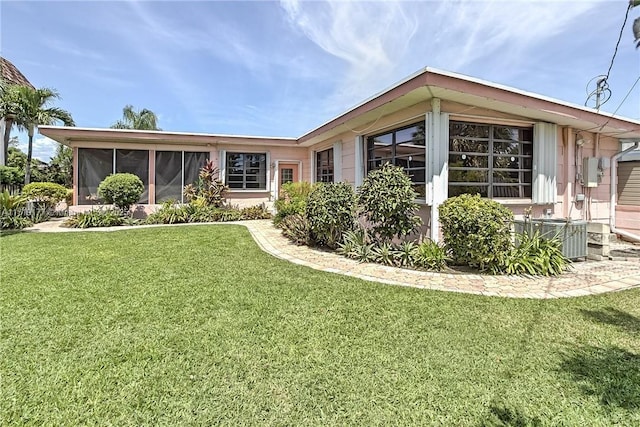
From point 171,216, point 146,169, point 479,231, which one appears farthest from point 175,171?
point 479,231

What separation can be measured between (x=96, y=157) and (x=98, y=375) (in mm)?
12121

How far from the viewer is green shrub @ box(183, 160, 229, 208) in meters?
12.5

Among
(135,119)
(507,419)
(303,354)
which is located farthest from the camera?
(135,119)

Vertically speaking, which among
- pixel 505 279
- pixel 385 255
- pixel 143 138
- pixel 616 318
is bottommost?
pixel 616 318

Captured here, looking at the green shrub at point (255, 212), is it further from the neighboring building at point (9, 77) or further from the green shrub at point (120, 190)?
the neighboring building at point (9, 77)

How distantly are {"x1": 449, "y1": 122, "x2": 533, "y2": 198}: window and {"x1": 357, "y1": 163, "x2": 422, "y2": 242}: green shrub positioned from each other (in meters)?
1.25

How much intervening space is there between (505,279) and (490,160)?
3.03 metres

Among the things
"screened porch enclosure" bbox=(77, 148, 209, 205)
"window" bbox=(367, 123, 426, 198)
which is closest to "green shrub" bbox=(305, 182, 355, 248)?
"window" bbox=(367, 123, 426, 198)

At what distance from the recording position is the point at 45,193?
40.8 ft

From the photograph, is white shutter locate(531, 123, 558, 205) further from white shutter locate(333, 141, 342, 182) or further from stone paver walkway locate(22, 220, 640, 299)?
white shutter locate(333, 141, 342, 182)

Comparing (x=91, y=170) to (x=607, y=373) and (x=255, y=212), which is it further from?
(x=607, y=373)

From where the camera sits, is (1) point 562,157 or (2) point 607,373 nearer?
(2) point 607,373

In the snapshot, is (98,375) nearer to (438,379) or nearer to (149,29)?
(438,379)

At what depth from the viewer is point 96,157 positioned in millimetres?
11938
